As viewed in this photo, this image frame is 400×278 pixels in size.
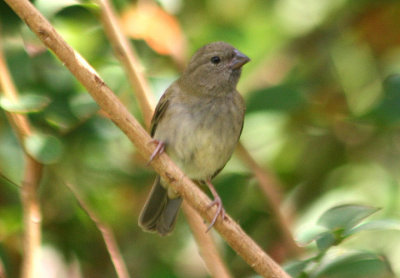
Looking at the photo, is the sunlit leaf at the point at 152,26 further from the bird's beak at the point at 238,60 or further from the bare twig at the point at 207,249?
the bare twig at the point at 207,249

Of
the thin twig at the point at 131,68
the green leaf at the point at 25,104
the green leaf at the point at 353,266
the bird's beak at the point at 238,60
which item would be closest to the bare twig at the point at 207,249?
the thin twig at the point at 131,68

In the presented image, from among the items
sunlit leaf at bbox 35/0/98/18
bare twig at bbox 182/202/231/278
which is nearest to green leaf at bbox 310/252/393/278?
Answer: bare twig at bbox 182/202/231/278

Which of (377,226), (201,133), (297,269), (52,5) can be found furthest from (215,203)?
(52,5)

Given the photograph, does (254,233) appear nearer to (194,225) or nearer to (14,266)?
(194,225)

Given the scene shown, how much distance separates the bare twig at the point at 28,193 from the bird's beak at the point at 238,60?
136 centimetres

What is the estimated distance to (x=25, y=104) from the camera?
8.79 ft

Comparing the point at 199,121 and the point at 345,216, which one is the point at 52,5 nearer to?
the point at 199,121

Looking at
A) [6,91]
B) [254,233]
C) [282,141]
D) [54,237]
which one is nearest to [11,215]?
[54,237]

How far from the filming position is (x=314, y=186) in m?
3.90

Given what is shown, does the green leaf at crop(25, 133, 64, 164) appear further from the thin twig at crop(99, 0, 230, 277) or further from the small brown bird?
the small brown bird

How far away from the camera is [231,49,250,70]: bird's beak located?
3.71 metres

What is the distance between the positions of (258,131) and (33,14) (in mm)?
1969

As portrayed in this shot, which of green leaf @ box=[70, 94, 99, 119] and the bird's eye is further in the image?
the bird's eye

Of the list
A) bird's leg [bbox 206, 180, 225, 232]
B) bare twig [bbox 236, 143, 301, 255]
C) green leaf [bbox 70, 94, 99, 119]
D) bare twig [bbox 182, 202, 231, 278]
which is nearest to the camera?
bird's leg [bbox 206, 180, 225, 232]
